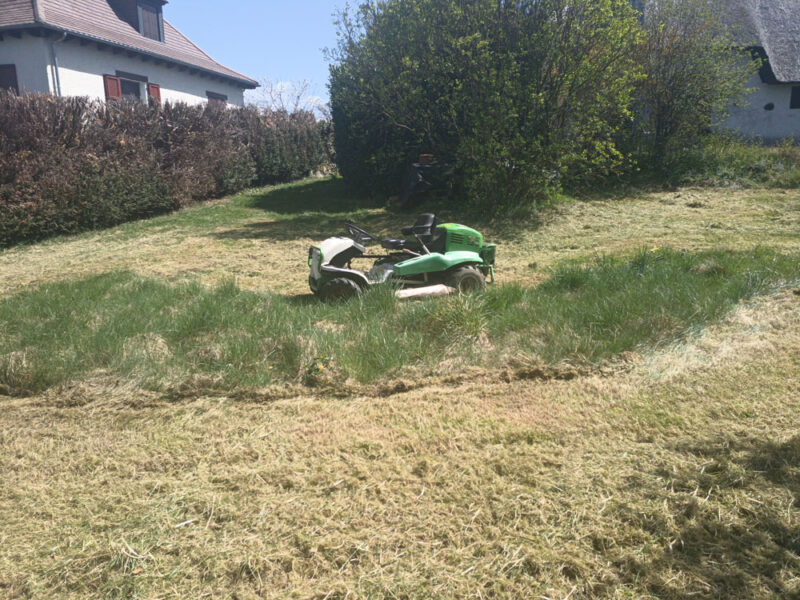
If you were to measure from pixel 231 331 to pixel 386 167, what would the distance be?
29.9 feet

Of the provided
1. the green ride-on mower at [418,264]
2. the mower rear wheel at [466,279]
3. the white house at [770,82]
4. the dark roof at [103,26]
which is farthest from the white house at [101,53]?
the white house at [770,82]

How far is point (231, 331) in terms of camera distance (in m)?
4.14

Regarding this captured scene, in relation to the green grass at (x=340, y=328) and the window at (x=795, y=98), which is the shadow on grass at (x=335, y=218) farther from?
the window at (x=795, y=98)

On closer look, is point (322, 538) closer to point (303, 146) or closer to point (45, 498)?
point (45, 498)

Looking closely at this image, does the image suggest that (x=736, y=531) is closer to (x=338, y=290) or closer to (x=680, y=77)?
(x=338, y=290)

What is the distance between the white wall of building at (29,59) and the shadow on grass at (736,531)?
17.1 m

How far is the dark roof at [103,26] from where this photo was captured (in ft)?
48.2

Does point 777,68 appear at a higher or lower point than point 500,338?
higher

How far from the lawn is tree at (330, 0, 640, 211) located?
182 inches

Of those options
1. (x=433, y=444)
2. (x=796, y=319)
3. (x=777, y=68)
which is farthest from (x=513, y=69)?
(x=777, y=68)

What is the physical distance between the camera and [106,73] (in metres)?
17.0

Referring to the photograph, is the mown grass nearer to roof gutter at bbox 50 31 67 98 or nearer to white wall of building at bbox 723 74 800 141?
white wall of building at bbox 723 74 800 141

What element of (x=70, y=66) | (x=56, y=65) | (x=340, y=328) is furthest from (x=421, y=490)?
(x=70, y=66)

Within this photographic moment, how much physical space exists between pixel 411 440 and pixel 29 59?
54.9ft
